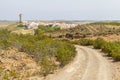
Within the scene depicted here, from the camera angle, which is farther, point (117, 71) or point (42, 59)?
point (42, 59)

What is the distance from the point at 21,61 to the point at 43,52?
180 inches

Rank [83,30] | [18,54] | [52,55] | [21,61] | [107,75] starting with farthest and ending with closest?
[83,30] → [52,55] → [18,54] → [21,61] → [107,75]

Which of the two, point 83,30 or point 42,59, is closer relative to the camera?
point 42,59

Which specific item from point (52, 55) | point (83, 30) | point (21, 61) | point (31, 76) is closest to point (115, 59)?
point (52, 55)

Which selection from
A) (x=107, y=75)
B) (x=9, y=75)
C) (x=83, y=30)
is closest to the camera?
(x=9, y=75)

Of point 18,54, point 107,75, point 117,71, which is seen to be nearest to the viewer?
point 107,75

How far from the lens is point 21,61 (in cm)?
3291

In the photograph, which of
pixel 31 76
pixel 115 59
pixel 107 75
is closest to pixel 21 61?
pixel 31 76

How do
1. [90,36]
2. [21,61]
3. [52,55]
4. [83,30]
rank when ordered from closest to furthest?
[21,61] < [52,55] < [90,36] < [83,30]

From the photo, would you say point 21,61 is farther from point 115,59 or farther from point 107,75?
point 115,59

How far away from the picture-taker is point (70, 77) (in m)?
27.2

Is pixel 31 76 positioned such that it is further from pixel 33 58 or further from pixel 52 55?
pixel 52 55

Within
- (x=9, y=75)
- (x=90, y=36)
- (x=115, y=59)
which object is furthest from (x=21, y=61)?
(x=90, y=36)

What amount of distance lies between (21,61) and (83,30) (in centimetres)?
7769
